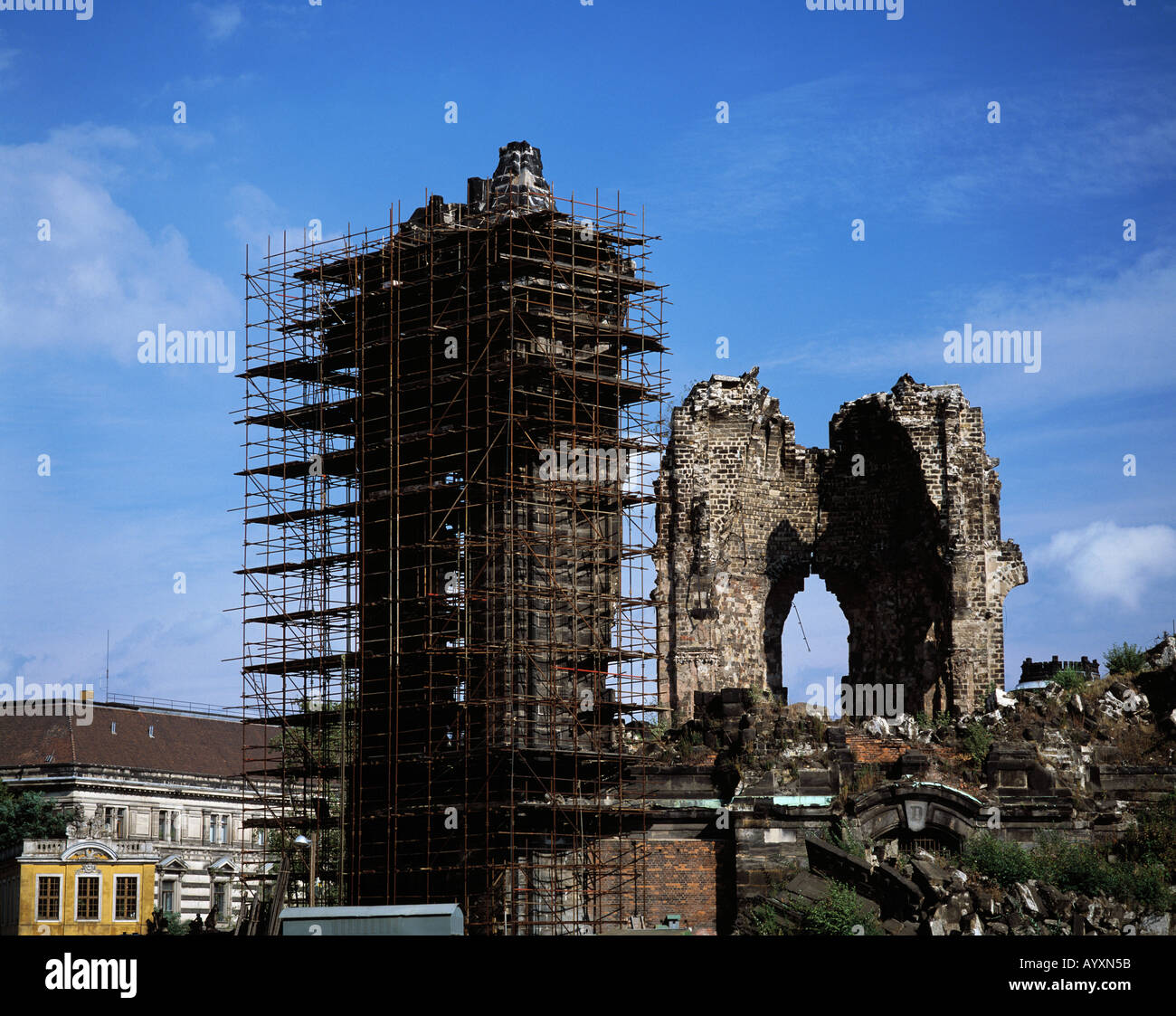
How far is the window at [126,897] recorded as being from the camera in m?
66.5

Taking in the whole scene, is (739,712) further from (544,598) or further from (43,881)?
(43,881)

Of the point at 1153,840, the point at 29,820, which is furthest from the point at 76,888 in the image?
the point at 1153,840

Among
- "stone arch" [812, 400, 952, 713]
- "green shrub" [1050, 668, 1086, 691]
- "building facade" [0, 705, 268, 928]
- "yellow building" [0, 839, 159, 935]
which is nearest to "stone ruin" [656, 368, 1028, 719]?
"stone arch" [812, 400, 952, 713]

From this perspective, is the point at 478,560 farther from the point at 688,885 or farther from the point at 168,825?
the point at 168,825

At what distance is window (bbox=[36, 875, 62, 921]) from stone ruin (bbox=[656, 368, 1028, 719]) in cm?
2381

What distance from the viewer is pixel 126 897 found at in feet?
220

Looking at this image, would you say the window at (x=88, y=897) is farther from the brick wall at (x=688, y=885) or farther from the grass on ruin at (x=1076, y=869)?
the grass on ruin at (x=1076, y=869)

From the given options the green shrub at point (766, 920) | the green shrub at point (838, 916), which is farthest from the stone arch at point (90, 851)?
the green shrub at point (838, 916)

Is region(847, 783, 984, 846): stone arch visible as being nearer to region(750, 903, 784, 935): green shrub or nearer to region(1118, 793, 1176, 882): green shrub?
region(1118, 793, 1176, 882): green shrub

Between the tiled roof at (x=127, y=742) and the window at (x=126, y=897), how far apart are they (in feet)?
39.9

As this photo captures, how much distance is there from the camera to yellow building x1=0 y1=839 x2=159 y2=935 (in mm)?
64312

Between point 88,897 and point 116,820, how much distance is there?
1306cm

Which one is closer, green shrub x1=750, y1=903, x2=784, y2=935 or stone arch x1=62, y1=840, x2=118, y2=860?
green shrub x1=750, y1=903, x2=784, y2=935

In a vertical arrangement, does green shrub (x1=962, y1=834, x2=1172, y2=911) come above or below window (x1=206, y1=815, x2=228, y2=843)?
above
